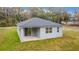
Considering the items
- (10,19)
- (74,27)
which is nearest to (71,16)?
(74,27)

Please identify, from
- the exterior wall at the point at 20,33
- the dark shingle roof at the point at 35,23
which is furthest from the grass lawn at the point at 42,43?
the dark shingle roof at the point at 35,23

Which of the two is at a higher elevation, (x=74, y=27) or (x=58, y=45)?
(x=74, y=27)

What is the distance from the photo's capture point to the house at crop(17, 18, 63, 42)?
274 cm

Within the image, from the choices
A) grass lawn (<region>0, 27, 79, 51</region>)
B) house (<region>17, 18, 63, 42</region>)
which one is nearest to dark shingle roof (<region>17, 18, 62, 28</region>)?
house (<region>17, 18, 63, 42</region>)

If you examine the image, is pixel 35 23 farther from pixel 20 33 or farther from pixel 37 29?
pixel 20 33

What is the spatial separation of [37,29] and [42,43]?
0.20 metres

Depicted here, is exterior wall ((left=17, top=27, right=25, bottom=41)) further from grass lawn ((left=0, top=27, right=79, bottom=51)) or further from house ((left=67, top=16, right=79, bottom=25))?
house ((left=67, top=16, right=79, bottom=25))

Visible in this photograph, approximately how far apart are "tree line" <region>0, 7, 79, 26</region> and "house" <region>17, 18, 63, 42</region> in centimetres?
6

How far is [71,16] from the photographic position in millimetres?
2770

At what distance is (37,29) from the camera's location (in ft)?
9.00

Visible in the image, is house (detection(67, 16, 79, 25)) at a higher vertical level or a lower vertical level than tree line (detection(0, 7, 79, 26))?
lower
